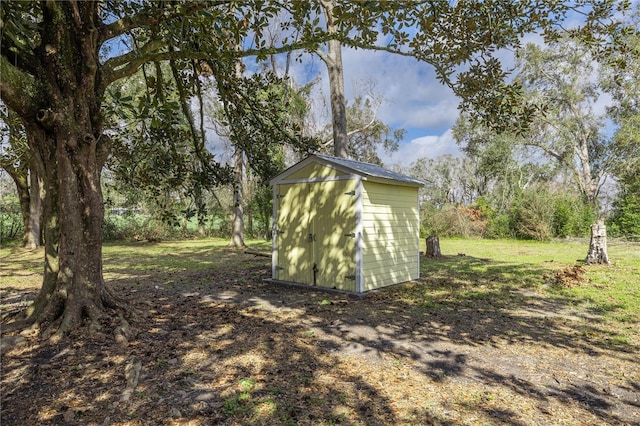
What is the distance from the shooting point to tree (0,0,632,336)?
3.67 meters

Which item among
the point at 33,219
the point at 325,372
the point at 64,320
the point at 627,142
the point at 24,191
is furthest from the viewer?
the point at 627,142

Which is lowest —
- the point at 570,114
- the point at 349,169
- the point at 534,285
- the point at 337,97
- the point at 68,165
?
the point at 534,285

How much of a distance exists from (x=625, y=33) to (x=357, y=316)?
5.01 metres

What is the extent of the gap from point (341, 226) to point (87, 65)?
4.66m

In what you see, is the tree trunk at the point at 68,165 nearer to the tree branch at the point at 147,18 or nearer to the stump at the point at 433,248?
the tree branch at the point at 147,18

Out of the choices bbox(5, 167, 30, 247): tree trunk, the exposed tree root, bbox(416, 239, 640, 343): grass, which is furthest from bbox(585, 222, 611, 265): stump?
bbox(5, 167, 30, 247): tree trunk

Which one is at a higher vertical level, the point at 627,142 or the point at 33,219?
the point at 627,142

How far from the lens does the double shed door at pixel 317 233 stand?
681cm

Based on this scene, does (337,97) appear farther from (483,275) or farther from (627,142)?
(627,142)

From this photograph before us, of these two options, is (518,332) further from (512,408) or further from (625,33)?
(625,33)

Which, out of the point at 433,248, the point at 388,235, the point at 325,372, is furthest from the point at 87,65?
the point at 433,248

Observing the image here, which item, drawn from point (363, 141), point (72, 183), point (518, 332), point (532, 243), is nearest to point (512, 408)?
point (518, 332)

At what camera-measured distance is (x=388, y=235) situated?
7.53 meters

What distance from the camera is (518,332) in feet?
14.9
